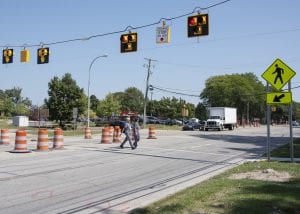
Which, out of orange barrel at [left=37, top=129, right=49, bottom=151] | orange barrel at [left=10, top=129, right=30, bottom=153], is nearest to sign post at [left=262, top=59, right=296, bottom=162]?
orange barrel at [left=37, top=129, right=49, bottom=151]

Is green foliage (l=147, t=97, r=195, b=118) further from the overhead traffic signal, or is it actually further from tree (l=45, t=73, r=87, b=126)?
the overhead traffic signal

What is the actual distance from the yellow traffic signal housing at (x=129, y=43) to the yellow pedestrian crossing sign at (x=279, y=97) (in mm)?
9646

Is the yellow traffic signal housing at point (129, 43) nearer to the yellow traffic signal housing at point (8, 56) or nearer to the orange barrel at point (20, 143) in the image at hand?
the orange barrel at point (20, 143)

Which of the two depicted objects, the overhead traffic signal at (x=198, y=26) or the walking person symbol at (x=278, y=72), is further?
the overhead traffic signal at (x=198, y=26)

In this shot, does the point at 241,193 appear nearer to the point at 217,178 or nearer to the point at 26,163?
the point at 217,178

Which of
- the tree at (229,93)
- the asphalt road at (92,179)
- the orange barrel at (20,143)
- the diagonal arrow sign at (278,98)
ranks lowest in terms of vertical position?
the asphalt road at (92,179)

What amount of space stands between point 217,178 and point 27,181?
16.1 ft

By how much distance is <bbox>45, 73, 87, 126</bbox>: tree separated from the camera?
195 feet

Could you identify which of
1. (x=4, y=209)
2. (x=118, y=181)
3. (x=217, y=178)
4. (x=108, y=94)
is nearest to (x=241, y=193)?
(x=217, y=178)

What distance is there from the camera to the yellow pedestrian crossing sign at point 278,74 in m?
15.8

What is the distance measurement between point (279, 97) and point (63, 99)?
46682 millimetres

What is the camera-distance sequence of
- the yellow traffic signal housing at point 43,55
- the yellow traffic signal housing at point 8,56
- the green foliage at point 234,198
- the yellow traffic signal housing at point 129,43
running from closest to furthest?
the green foliage at point 234,198 → the yellow traffic signal housing at point 129,43 → the yellow traffic signal housing at point 43,55 → the yellow traffic signal housing at point 8,56

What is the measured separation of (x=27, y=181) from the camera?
1148 cm

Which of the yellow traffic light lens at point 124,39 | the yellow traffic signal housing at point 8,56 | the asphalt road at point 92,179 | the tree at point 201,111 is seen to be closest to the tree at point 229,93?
the tree at point 201,111
